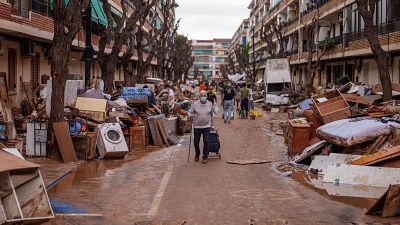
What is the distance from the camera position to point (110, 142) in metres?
14.9

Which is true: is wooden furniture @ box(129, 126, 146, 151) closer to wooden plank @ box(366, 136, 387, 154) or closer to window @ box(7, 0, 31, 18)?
wooden plank @ box(366, 136, 387, 154)

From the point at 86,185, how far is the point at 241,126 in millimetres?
15784

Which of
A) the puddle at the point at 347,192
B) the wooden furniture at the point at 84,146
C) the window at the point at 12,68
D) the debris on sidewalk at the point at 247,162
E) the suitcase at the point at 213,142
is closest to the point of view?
the puddle at the point at 347,192

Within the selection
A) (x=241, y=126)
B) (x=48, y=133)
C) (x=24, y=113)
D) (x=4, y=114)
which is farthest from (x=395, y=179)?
(x=24, y=113)

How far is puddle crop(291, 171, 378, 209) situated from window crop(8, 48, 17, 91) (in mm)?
16637

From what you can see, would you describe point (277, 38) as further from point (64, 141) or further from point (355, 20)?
point (64, 141)

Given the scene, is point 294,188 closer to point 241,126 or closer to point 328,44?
point 241,126

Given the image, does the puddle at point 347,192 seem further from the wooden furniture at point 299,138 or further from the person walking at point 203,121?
the wooden furniture at point 299,138

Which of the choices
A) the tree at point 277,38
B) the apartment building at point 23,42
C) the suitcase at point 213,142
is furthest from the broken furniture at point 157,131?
the tree at point 277,38

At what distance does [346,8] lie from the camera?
39.8 meters

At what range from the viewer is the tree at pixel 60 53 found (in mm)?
14188

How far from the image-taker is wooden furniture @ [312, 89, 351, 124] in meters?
16.4

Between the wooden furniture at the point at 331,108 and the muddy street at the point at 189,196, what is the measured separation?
225 cm

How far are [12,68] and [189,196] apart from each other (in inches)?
701
